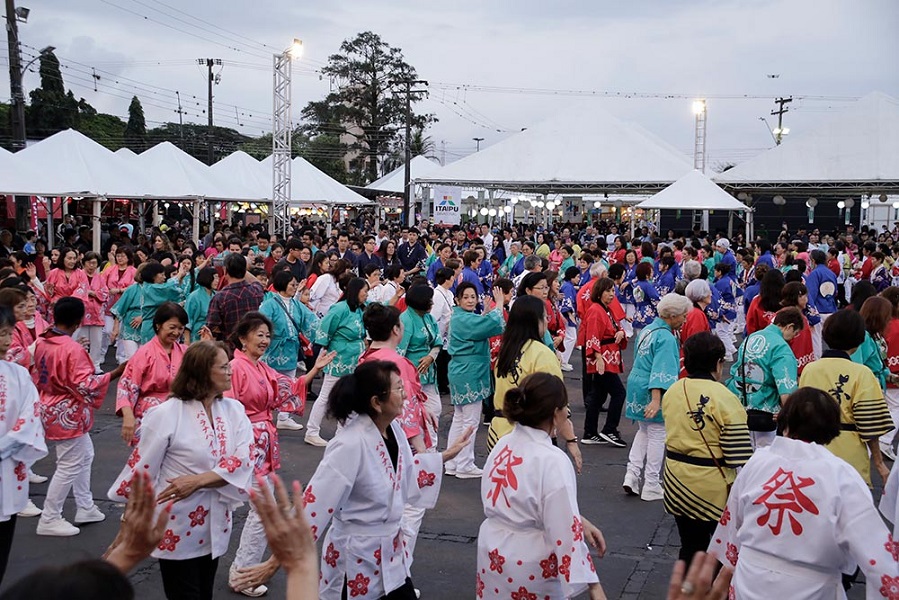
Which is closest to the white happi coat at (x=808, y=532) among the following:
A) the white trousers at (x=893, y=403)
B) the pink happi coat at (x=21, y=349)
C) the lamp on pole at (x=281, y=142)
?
the pink happi coat at (x=21, y=349)

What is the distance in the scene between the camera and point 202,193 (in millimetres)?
23562

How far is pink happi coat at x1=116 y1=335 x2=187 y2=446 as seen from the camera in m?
5.41

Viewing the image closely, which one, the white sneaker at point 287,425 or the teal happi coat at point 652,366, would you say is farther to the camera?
the white sneaker at point 287,425

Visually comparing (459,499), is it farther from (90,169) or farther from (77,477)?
(90,169)

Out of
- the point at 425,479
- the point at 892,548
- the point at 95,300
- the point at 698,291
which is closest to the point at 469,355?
the point at 698,291

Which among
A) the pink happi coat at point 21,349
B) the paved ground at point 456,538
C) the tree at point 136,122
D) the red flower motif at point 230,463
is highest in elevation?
the tree at point 136,122

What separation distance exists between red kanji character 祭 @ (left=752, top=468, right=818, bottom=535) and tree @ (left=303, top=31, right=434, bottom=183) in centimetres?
5287

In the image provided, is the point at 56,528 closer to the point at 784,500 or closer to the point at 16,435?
the point at 16,435

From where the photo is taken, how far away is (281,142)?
22.4 meters

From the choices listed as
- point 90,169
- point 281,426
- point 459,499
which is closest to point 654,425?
point 459,499

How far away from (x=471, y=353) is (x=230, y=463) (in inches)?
146

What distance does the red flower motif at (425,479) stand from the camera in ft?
13.4

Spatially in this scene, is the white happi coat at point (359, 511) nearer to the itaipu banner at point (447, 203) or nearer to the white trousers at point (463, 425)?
the white trousers at point (463, 425)

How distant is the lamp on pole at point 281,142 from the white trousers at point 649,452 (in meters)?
16.2
